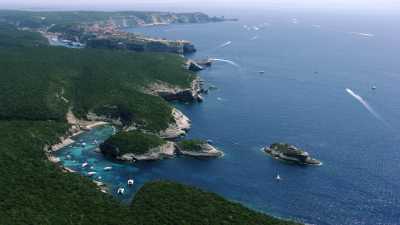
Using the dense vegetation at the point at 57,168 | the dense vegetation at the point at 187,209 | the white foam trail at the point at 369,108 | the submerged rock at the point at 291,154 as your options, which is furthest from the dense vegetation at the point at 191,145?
the white foam trail at the point at 369,108

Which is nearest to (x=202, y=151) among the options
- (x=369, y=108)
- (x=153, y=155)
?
(x=153, y=155)

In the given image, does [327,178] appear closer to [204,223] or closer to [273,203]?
[273,203]

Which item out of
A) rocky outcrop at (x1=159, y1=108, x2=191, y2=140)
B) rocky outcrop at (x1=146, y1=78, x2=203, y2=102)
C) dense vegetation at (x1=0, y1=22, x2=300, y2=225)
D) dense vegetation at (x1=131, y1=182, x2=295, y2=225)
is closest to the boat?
dense vegetation at (x1=0, y1=22, x2=300, y2=225)

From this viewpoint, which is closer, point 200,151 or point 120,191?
point 120,191

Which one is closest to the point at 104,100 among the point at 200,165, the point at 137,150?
the point at 137,150

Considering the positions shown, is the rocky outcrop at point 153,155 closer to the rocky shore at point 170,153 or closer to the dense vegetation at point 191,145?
the rocky shore at point 170,153

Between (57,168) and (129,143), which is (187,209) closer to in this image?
(57,168)

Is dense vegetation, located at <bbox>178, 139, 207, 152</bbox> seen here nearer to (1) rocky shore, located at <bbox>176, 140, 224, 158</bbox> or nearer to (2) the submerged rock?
(1) rocky shore, located at <bbox>176, 140, 224, 158</bbox>
